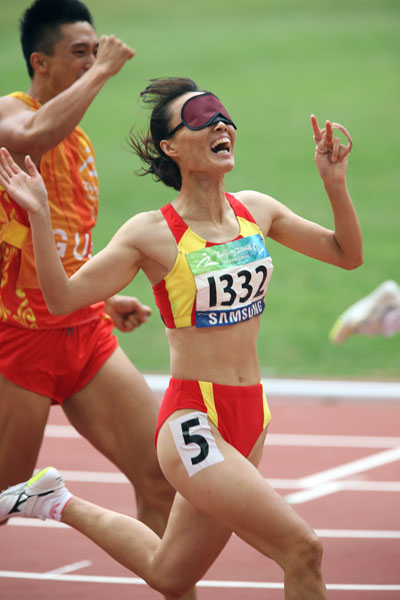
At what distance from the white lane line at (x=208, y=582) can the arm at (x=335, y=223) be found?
6.32 ft

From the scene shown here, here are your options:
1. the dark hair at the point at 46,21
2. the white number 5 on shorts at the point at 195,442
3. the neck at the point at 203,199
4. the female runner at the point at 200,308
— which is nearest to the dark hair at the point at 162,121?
the female runner at the point at 200,308

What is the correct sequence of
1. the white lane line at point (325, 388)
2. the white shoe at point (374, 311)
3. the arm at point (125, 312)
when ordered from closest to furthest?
the arm at point (125, 312)
the white lane line at point (325, 388)
the white shoe at point (374, 311)

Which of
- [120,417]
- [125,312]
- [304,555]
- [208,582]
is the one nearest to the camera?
[304,555]

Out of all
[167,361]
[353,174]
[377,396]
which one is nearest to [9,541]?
[377,396]

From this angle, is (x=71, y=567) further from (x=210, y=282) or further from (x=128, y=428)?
(x=210, y=282)

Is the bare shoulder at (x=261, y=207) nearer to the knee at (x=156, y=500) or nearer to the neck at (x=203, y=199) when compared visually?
the neck at (x=203, y=199)

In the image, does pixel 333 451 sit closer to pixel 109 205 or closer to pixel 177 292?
pixel 177 292

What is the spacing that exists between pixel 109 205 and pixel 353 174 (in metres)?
6.18

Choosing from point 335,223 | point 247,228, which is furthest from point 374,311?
point 247,228

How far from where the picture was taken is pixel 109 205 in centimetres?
2425

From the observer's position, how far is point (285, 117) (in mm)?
30703

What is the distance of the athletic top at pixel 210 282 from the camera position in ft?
12.9

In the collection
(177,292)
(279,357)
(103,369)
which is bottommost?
(279,357)

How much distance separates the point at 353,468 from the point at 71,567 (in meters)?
2.65
